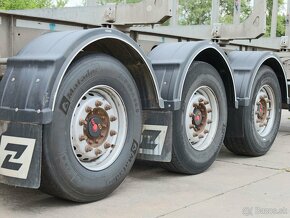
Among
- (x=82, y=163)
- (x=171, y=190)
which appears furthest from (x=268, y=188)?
(x=82, y=163)

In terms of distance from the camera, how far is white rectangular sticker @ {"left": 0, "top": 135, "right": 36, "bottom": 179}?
3.25 metres

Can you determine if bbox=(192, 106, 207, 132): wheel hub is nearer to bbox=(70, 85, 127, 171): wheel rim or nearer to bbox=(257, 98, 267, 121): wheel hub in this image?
bbox=(70, 85, 127, 171): wheel rim

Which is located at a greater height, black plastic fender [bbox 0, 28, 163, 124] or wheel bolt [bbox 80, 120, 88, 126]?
black plastic fender [bbox 0, 28, 163, 124]

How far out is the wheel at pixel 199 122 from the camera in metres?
4.63

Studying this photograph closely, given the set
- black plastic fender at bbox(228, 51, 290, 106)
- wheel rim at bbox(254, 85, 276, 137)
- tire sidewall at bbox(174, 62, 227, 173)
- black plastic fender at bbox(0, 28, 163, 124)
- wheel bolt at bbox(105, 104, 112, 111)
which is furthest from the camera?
wheel rim at bbox(254, 85, 276, 137)

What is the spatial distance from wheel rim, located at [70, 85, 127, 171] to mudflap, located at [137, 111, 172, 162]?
0.46 metres

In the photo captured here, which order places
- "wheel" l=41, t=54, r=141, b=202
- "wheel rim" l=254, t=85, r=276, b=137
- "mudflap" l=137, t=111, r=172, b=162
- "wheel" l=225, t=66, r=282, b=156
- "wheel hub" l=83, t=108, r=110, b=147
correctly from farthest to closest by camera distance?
1. "wheel rim" l=254, t=85, r=276, b=137
2. "wheel" l=225, t=66, r=282, b=156
3. "mudflap" l=137, t=111, r=172, b=162
4. "wheel hub" l=83, t=108, r=110, b=147
5. "wheel" l=41, t=54, r=141, b=202

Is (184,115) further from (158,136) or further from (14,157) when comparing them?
(14,157)

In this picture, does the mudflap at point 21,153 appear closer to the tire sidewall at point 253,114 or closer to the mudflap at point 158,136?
the mudflap at point 158,136

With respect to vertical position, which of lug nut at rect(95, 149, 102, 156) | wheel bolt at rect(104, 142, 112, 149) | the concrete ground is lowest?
the concrete ground

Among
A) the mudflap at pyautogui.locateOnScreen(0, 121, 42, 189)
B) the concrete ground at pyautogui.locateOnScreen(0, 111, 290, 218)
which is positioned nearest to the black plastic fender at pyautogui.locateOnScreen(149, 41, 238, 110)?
the concrete ground at pyautogui.locateOnScreen(0, 111, 290, 218)

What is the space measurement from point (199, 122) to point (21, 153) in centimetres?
218

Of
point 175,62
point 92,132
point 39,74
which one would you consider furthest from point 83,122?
point 175,62

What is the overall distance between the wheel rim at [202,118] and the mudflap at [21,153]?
1886 mm
